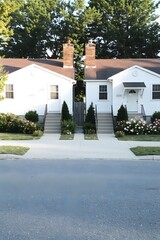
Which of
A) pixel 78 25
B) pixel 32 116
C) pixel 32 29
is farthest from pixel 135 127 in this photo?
pixel 32 29

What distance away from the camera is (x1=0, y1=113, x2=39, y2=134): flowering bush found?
25344 millimetres

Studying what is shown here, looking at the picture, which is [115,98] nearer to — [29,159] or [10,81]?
[10,81]

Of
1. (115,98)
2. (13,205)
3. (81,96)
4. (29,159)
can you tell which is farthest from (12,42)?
(13,205)

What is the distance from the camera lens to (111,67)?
103 ft

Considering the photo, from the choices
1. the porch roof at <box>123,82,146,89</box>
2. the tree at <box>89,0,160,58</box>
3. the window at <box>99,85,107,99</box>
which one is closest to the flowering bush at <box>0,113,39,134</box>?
the window at <box>99,85,107,99</box>

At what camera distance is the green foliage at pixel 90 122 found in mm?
25650

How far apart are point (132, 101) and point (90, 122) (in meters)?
4.36

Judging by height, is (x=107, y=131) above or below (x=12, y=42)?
below

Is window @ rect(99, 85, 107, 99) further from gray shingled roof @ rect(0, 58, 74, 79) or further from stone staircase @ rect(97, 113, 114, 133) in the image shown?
gray shingled roof @ rect(0, 58, 74, 79)

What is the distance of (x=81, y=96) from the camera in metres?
43.4

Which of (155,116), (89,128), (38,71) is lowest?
(89,128)

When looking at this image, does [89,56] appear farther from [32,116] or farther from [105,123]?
[32,116]

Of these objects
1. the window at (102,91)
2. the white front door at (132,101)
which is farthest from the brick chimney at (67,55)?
the white front door at (132,101)

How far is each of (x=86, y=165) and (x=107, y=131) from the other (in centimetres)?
1411
